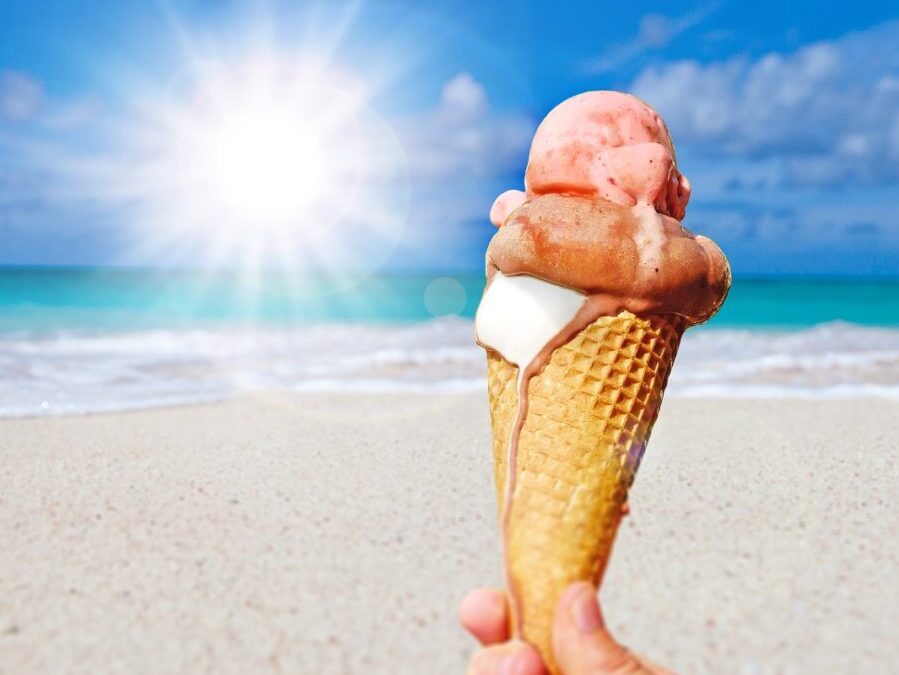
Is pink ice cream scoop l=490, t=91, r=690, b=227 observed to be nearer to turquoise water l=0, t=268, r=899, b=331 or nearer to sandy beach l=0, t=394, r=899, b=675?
sandy beach l=0, t=394, r=899, b=675

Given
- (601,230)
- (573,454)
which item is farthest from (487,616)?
(601,230)

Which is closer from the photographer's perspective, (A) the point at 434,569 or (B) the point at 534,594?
(B) the point at 534,594

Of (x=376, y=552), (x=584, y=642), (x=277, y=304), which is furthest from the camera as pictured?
(x=277, y=304)

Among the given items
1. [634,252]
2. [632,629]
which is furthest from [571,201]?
[632,629]

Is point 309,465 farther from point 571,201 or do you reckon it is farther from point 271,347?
point 271,347

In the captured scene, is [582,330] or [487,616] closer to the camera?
[487,616]

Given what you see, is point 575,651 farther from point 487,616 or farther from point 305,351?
point 305,351

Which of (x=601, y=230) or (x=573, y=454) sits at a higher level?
(x=601, y=230)
